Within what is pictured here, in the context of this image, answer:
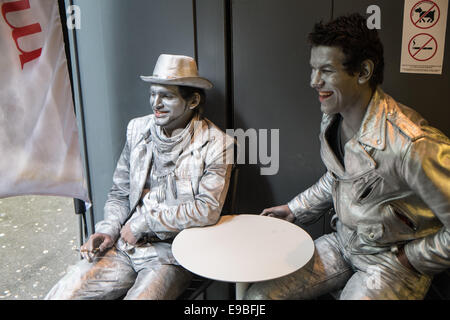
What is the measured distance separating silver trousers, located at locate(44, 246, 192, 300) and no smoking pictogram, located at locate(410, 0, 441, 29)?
187cm

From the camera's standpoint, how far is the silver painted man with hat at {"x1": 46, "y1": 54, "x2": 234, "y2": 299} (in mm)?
2117

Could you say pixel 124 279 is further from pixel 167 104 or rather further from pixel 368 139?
pixel 368 139

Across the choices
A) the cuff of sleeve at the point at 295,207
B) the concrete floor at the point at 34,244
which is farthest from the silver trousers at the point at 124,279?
the concrete floor at the point at 34,244

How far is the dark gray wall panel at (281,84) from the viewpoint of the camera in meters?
2.45

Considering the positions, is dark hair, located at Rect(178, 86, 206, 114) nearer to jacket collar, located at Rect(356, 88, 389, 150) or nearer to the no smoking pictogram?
jacket collar, located at Rect(356, 88, 389, 150)

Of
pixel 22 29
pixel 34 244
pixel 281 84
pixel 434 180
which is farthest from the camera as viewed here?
pixel 34 244

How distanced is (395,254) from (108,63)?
2220mm

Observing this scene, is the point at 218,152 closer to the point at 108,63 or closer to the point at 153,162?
the point at 153,162

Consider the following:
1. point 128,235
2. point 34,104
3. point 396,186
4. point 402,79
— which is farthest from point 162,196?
point 402,79

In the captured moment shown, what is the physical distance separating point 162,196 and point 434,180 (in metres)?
1.40

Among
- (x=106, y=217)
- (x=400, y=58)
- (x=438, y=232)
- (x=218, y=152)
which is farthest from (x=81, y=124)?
(x=438, y=232)

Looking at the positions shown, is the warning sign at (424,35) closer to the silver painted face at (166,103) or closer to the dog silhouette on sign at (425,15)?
the dog silhouette on sign at (425,15)

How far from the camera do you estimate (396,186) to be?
171 centimetres

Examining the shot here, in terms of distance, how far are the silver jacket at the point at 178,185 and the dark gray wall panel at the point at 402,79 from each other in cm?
100
